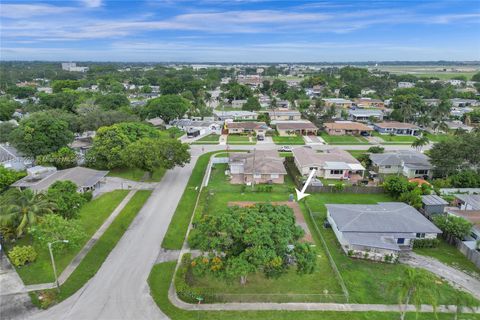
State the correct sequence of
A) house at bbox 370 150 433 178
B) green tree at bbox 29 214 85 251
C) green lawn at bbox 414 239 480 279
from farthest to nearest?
house at bbox 370 150 433 178 → green lawn at bbox 414 239 480 279 → green tree at bbox 29 214 85 251

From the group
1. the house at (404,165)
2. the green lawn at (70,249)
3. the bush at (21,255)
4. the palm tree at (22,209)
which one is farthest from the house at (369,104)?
the bush at (21,255)

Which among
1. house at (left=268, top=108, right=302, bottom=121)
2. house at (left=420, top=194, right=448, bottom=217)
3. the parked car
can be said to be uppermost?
house at (left=268, top=108, right=302, bottom=121)

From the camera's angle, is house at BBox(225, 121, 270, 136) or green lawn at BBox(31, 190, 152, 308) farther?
house at BBox(225, 121, 270, 136)

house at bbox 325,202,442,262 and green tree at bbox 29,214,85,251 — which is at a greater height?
green tree at bbox 29,214,85,251

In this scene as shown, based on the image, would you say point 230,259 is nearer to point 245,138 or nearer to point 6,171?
point 6,171

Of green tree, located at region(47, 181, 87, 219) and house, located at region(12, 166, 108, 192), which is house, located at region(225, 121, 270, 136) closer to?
house, located at region(12, 166, 108, 192)

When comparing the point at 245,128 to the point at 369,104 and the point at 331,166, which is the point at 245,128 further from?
the point at 369,104

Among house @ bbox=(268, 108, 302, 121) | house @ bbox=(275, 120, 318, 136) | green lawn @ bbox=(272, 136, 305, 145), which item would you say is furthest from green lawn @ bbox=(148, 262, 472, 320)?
house @ bbox=(268, 108, 302, 121)

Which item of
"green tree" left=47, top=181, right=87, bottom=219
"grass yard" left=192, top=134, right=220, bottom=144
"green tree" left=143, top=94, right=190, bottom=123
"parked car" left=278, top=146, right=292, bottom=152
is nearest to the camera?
"green tree" left=47, top=181, right=87, bottom=219
